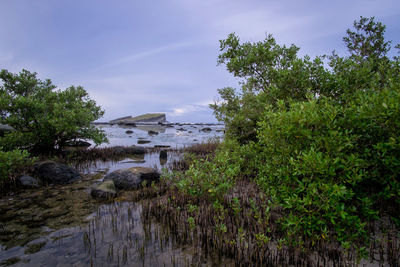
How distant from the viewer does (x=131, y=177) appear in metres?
7.91

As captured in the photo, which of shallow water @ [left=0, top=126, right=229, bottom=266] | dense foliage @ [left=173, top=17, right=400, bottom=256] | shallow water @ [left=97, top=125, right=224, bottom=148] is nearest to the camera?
dense foliage @ [left=173, top=17, right=400, bottom=256]

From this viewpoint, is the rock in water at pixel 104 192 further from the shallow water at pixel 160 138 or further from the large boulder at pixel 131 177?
the shallow water at pixel 160 138

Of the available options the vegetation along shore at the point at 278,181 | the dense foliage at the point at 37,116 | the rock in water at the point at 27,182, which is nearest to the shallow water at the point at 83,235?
the vegetation along shore at the point at 278,181

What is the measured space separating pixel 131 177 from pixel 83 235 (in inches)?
137

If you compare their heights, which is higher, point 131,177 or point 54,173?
point 54,173

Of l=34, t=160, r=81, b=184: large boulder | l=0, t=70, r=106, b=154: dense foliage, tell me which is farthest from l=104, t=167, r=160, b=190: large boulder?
l=0, t=70, r=106, b=154: dense foliage

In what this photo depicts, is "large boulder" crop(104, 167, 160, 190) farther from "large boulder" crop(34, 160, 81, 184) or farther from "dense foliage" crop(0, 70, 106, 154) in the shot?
"dense foliage" crop(0, 70, 106, 154)

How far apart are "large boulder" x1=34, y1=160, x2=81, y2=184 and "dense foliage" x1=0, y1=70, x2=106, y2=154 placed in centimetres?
196

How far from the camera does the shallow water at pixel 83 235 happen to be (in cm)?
368

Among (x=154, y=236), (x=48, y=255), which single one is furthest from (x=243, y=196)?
(x=48, y=255)

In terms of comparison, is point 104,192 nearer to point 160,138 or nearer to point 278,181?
point 278,181

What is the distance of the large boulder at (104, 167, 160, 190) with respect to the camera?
7.78 meters

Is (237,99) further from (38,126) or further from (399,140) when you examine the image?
(38,126)

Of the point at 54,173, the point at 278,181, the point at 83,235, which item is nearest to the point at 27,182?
the point at 54,173
